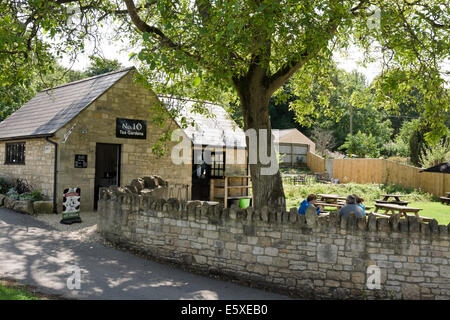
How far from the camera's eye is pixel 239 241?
852 cm

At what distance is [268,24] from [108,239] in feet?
23.0

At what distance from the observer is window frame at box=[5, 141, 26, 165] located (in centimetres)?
1708

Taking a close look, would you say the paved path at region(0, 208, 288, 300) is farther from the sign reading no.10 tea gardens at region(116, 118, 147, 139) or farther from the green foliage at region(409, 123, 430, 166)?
the green foliage at region(409, 123, 430, 166)

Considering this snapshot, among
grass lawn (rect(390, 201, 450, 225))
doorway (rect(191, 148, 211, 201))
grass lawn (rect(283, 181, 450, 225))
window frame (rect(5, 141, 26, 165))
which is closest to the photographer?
grass lawn (rect(390, 201, 450, 225))

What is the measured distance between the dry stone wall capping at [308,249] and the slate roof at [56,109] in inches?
311

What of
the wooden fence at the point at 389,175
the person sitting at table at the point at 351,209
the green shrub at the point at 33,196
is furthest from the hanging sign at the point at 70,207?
the wooden fence at the point at 389,175

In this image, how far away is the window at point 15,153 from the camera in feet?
56.2

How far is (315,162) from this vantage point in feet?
140

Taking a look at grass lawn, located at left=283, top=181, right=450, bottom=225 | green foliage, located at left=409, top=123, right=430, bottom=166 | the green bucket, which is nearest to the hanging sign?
the green bucket

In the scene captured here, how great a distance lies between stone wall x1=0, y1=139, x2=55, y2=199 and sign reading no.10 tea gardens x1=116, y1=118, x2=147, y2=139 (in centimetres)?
261

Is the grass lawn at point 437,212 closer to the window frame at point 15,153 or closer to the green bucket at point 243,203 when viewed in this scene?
the green bucket at point 243,203

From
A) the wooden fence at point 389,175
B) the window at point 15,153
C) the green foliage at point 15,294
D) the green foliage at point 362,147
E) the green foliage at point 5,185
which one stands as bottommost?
the green foliage at point 15,294
